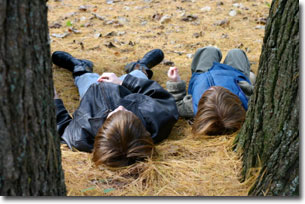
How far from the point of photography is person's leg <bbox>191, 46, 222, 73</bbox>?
4160mm

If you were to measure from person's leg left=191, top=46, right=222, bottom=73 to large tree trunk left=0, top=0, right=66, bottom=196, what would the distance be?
2.79m

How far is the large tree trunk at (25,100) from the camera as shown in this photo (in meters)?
1.36

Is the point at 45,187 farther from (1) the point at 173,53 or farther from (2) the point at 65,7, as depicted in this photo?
(2) the point at 65,7

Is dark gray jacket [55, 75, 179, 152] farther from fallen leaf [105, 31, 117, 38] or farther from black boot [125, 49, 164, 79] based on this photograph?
fallen leaf [105, 31, 117, 38]

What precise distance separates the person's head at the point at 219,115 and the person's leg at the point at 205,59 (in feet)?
3.58

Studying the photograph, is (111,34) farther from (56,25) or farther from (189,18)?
(189,18)

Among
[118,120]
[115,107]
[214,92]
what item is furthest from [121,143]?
[214,92]

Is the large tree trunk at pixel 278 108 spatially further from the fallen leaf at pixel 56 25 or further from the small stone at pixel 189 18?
the fallen leaf at pixel 56 25

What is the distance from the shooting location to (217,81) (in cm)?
360

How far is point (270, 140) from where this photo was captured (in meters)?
2.00

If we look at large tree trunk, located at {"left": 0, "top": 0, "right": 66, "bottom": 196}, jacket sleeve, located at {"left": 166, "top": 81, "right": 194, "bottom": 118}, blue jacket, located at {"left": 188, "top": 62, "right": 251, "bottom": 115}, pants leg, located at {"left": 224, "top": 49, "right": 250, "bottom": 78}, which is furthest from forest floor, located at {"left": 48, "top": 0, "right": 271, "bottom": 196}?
large tree trunk, located at {"left": 0, "top": 0, "right": 66, "bottom": 196}

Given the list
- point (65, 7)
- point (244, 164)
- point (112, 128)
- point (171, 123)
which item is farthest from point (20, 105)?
point (65, 7)

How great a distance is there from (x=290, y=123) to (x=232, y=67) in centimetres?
227

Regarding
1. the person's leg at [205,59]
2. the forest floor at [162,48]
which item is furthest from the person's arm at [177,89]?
the person's leg at [205,59]
